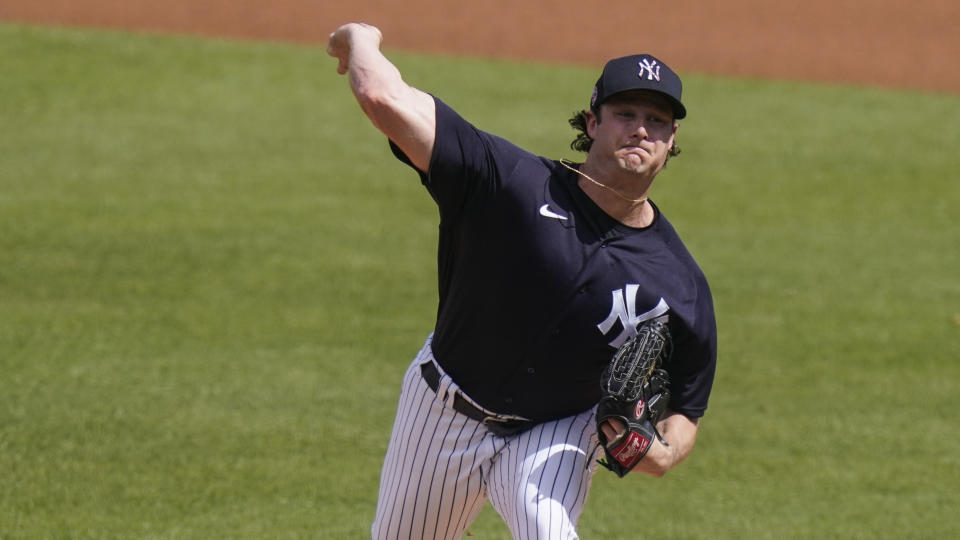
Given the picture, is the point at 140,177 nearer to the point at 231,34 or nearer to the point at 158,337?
the point at 158,337

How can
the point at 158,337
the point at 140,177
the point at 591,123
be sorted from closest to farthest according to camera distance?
the point at 591,123
the point at 158,337
the point at 140,177

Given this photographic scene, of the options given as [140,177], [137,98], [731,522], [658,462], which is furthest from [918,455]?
[137,98]

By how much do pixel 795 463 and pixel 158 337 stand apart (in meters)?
4.40

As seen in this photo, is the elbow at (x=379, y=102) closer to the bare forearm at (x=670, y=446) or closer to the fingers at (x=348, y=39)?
the fingers at (x=348, y=39)

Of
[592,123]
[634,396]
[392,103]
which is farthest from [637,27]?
[392,103]

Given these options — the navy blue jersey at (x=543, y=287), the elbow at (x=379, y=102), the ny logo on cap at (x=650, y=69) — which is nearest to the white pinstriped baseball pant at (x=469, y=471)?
the navy blue jersey at (x=543, y=287)

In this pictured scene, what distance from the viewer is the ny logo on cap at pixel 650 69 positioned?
4203mm

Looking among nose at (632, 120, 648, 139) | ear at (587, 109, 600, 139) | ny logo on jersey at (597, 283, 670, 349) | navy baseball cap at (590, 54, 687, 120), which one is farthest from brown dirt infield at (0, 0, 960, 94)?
ny logo on jersey at (597, 283, 670, 349)

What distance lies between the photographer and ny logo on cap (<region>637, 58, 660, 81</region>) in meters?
4.20

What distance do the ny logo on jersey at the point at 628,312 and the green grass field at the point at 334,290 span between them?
2.47 meters

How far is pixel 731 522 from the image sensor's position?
259 inches

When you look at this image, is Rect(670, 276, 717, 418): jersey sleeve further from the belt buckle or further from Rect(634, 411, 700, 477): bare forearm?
the belt buckle

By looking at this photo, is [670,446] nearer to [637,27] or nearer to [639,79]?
[639,79]

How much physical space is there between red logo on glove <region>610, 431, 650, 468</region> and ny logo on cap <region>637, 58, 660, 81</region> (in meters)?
1.18
